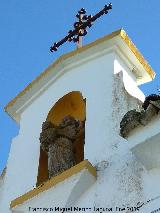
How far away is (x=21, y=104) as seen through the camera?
28.9 feet

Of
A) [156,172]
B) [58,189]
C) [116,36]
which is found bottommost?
[156,172]

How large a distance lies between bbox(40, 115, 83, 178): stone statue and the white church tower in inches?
5.5

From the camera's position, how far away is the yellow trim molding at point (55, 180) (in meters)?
6.43

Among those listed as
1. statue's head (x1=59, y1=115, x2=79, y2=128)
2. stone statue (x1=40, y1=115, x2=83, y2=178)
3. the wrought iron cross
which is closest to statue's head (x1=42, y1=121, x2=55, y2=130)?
stone statue (x1=40, y1=115, x2=83, y2=178)

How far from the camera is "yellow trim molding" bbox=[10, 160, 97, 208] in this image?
6.43 metres

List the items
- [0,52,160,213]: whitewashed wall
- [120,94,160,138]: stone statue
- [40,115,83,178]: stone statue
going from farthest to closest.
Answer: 1. [40,115,83,178]: stone statue
2. [0,52,160,213]: whitewashed wall
3. [120,94,160,138]: stone statue

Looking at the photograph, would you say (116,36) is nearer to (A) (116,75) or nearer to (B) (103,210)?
(A) (116,75)

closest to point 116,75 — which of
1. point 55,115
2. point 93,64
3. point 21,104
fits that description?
point 93,64

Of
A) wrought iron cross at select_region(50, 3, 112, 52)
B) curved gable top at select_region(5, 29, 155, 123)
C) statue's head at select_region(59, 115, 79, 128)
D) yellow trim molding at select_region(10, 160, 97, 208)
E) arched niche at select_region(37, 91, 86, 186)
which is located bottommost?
yellow trim molding at select_region(10, 160, 97, 208)

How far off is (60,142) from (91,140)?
0.58 meters

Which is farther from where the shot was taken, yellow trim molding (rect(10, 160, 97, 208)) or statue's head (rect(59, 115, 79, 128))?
statue's head (rect(59, 115, 79, 128))

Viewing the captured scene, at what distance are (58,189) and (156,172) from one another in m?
1.14

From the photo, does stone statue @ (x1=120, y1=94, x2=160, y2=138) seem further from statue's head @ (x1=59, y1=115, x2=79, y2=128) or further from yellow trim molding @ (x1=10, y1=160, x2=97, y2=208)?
statue's head @ (x1=59, y1=115, x2=79, y2=128)

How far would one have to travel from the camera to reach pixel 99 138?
696 cm
